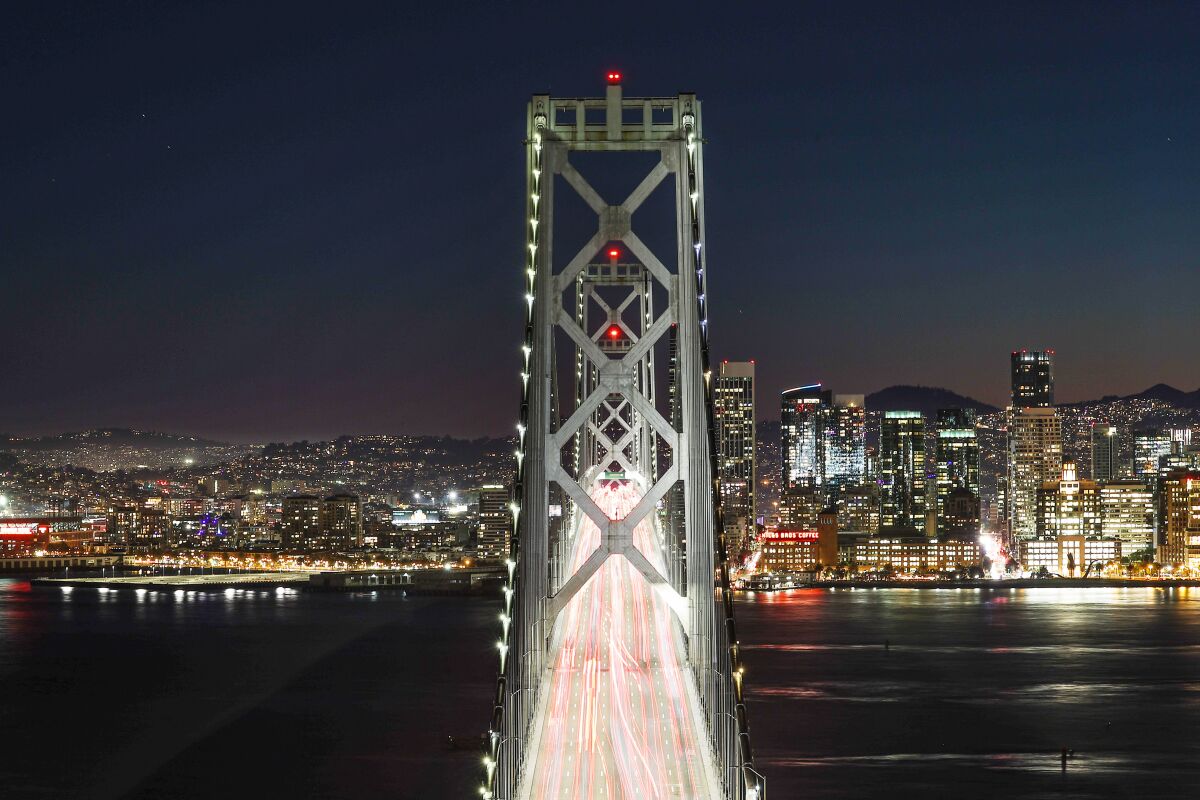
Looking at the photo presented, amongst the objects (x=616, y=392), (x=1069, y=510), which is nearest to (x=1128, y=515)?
(x=1069, y=510)

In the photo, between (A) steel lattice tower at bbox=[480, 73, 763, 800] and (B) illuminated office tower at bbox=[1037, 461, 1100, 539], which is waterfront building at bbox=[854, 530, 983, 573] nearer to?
(B) illuminated office tower at bbox=[1037, 461, 1100, 539]

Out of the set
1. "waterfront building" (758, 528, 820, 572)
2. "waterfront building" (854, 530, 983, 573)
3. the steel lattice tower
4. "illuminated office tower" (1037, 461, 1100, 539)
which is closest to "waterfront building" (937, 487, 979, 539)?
"illuminated office tower" (1037, 461, 1100, 539)

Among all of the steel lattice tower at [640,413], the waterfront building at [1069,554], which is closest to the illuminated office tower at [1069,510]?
the waterfront building at [1069,554]

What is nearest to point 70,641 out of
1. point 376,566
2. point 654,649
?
point 654,649

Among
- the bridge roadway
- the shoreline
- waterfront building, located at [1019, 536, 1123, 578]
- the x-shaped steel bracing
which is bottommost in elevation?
the shoreline

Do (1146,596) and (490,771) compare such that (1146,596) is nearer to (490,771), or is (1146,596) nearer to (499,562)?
(499,562)
